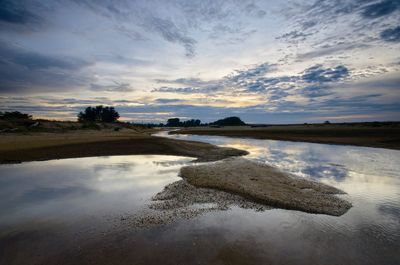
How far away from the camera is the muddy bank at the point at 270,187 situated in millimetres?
8859

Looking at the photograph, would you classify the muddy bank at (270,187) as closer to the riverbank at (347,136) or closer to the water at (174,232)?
the water at (174,232)

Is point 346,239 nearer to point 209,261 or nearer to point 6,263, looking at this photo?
point 209,261

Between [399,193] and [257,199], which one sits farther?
[399,193]

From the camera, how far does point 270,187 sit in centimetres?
1109

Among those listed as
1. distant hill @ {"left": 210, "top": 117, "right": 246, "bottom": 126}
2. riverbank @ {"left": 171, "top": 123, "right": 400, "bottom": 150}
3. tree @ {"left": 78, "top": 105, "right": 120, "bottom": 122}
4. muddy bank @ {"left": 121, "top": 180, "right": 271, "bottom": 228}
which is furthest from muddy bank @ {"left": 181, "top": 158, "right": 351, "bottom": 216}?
distant hill @ {"left": 210, "top": 117, "right": 246, "bottom": 126}

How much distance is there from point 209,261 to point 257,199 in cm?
487

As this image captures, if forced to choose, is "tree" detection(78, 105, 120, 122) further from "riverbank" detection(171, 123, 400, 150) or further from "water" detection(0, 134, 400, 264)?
"water" detection(0, 134, 400, 264)

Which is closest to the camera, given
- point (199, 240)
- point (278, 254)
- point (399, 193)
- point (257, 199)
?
point (278, 254)

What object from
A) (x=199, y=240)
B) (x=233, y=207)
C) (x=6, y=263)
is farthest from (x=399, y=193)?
(x=6, y=263)

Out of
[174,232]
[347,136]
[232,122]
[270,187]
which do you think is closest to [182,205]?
[174,232]

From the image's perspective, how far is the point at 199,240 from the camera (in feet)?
20.2

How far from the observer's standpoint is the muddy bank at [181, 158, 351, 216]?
8859 mm

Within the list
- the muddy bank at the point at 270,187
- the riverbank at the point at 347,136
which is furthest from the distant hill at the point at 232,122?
the muddy bank at the point at 270,187

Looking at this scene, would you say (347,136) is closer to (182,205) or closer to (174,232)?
(182,205)
